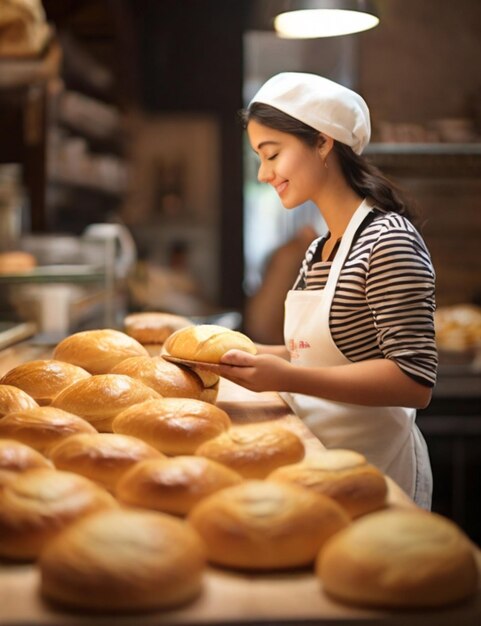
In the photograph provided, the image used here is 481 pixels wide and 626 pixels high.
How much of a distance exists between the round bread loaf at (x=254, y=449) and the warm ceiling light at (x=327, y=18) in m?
1.25

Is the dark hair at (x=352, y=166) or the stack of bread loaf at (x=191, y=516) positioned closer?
the stack of bread loaf at (x=191, y=516)

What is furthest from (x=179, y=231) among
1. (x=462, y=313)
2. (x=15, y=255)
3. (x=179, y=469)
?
(x=179, y=469)

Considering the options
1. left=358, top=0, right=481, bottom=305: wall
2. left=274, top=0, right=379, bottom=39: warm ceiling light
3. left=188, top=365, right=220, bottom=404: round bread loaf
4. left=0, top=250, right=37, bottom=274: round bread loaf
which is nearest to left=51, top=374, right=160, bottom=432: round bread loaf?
left=188, top=365, right=220, bottom=404: round bread loaf

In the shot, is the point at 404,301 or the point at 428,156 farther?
the point at 428,156

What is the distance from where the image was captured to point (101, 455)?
1270 mm

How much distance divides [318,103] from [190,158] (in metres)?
5.86

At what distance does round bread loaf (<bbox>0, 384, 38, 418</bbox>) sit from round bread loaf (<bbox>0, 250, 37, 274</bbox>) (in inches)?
65.9

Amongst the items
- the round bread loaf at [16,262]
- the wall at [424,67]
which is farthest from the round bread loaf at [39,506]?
the wall at [424,67]

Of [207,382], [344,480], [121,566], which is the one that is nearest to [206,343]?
[207,382]

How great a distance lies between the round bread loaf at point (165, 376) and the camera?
5.91ft

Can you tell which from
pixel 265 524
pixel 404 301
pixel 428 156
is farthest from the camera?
pixel 428 156

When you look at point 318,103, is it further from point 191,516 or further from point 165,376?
point 191,516

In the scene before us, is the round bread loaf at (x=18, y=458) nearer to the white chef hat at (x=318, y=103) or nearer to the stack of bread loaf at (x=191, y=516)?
the stack of bread loaf at (x=191, y=516)

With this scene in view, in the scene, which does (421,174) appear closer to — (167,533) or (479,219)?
(479,219)
